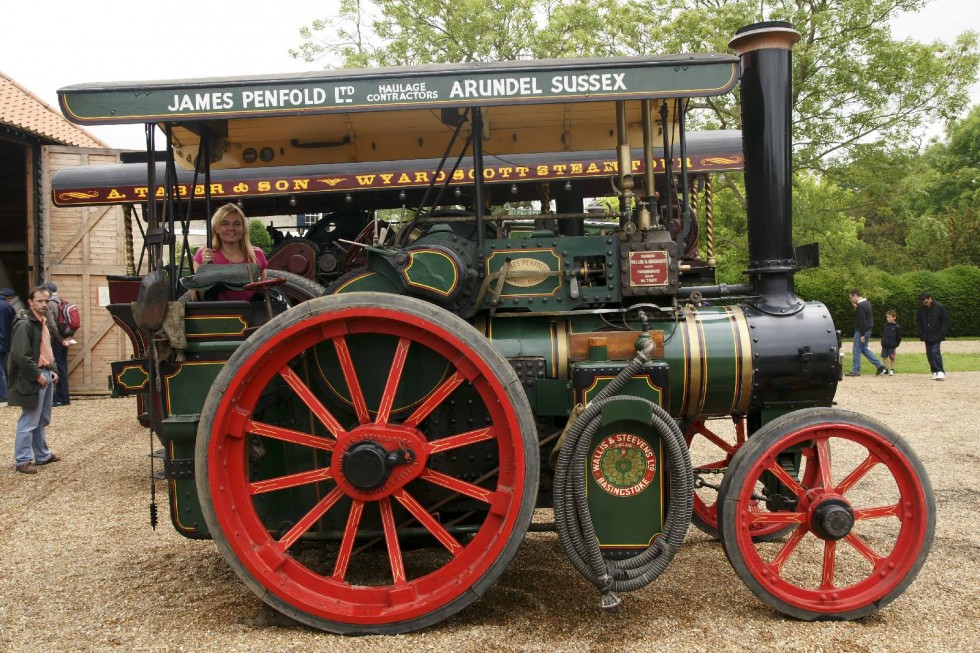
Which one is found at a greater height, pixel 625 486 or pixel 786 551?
pixel 625 486

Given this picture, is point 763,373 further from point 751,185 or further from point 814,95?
point 814,95

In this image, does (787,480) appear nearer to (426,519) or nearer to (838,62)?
(426,519)

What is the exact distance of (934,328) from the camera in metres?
11.8

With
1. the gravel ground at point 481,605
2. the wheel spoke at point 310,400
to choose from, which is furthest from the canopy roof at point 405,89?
the gravel ground at point 481,605

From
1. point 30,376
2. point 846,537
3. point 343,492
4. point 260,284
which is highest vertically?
point 260,284

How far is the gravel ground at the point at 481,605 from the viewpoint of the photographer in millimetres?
2898

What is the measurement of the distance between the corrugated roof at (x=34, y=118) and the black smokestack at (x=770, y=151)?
10325mm

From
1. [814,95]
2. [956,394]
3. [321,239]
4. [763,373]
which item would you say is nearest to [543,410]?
[763,373]

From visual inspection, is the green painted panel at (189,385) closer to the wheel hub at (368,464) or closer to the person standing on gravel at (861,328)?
the wheel hub at (368,464)

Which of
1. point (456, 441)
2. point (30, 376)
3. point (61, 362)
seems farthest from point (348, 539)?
point (61, 362)

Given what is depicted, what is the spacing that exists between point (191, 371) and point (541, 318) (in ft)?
4.94

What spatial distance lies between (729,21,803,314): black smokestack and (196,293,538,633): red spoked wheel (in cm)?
141

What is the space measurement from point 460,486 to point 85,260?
35.4 ft

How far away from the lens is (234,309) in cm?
331
